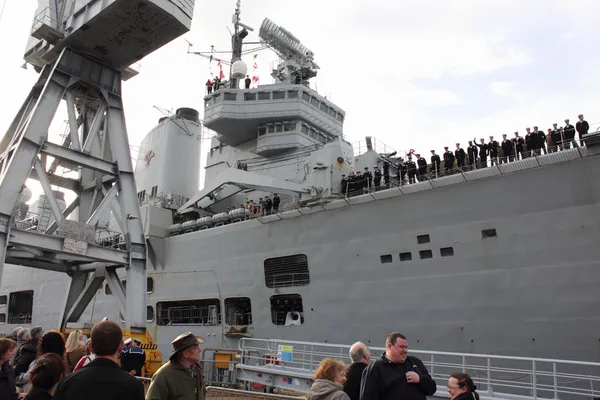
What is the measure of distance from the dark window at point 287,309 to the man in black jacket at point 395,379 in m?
12.2

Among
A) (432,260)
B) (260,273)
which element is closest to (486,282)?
(432,260)

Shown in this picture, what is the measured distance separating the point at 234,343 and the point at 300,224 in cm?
526

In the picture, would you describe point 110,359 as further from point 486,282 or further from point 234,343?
point 234,343

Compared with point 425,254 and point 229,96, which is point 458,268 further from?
point 229,96

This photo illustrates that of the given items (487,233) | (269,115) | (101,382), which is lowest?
(101,382)

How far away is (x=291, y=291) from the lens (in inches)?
630

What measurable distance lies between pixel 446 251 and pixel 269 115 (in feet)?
37.2

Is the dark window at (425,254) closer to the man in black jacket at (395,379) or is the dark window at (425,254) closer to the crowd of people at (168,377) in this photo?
the crowd of people at (168,377)

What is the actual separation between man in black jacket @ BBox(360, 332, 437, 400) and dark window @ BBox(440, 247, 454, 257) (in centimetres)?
948

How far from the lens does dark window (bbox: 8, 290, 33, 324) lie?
28.3 metres

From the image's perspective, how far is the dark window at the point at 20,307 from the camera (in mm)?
28297

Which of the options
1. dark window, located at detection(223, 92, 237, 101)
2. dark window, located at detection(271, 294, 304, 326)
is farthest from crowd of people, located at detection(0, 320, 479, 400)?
dark window, located at detection(223, 92, 237, 101)

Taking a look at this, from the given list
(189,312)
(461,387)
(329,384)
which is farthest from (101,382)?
(189,312)

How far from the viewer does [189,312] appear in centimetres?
1988
